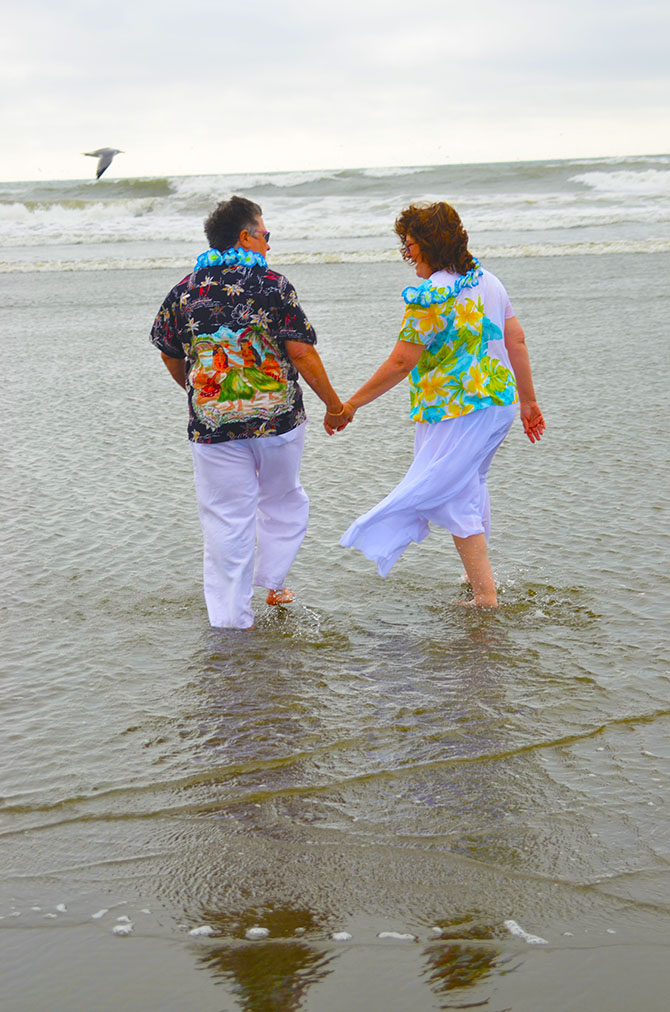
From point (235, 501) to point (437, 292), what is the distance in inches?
44.0

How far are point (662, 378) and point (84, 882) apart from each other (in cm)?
685

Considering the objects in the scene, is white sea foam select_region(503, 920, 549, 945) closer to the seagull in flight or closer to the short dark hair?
the short dark hair

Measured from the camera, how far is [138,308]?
14.1 m

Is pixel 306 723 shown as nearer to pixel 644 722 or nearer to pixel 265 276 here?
pixel 644 722

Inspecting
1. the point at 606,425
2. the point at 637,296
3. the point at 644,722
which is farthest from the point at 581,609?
the point at 637,296

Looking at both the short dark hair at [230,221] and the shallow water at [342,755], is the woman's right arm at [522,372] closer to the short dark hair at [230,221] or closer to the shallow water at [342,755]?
the shallow water at [342,755]

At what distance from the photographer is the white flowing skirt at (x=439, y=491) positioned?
4223mm

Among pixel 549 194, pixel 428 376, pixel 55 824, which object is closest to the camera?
pixel 55 824

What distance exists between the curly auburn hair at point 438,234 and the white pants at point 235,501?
842mm

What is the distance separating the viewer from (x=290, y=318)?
392 cm

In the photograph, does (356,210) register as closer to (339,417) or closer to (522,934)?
(339,417)

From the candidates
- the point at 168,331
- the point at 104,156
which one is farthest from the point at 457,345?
the point at 104,156

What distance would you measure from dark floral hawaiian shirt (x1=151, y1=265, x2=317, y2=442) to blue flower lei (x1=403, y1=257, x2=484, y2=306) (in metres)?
0.41

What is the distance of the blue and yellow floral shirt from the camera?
4.08m
